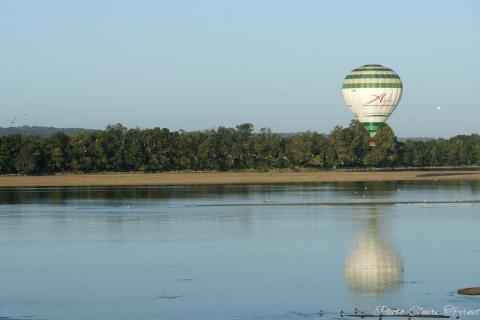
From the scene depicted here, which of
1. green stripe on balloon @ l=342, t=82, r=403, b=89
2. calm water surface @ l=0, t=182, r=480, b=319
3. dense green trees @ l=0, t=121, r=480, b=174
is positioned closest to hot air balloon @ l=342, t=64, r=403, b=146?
green stripe on balloon @ l=342, t=82, r=403, b=89

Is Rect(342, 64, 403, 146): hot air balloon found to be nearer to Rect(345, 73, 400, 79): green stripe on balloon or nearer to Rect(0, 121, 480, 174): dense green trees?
Rect(345, 73, 400, 79): green stripe on balloon

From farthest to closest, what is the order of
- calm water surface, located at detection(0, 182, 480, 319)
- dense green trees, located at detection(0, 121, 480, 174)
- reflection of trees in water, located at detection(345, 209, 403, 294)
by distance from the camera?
dense green trees, located at detection(0, 121, 480, 174), reflection of trees in water, located at detection(345, 209, 403, 294), calm water surface, located at detection(0, 182, 480, 319)

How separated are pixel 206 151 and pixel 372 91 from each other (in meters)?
36.2

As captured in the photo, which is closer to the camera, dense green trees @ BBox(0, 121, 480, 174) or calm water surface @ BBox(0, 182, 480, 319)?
calm water surface @ BBox(0, 182, 480, 319)

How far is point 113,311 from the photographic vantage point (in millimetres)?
24516

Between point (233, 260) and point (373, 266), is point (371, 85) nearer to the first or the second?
point (233, 260)

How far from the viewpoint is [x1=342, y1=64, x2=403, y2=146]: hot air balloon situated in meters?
104

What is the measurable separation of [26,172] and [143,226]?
256 ft

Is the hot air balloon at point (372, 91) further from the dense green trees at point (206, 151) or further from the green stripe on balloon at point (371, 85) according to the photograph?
the dense green trees at point (206, 151)

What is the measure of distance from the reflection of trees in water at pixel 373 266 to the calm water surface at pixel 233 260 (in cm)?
4

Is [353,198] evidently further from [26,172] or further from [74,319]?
[26,172]

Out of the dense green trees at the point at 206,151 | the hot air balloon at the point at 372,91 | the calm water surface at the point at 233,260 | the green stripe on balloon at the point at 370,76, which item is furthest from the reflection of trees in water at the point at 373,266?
the dense green trees at the point at 206,151

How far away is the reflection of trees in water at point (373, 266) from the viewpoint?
90.7ft

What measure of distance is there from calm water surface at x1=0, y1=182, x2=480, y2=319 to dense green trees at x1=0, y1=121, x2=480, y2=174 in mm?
65666
